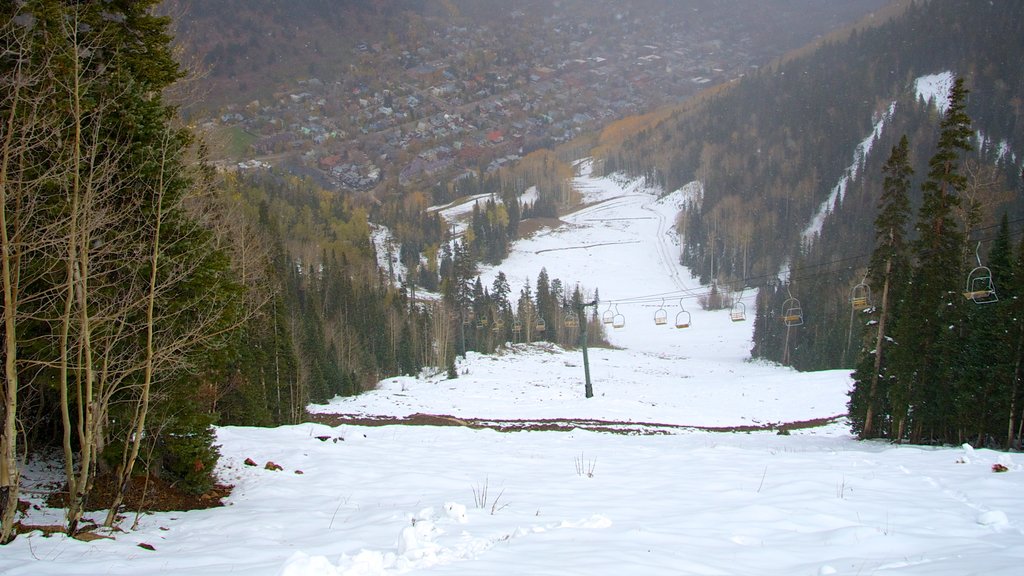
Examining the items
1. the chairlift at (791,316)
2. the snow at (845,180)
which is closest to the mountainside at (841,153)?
the snow at (845,180)

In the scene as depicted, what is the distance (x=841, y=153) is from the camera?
531ft

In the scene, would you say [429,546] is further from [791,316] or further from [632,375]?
[632,375]

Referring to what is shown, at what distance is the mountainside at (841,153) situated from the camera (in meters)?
120

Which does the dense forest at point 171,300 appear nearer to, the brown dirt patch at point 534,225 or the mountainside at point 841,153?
the mountainside at point 841,153

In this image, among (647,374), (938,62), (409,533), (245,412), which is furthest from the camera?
(938,62)

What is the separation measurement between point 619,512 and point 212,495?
730cm

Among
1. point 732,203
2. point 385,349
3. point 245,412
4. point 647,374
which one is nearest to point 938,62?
point 732,203

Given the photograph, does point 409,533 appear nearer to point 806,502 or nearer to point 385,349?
point 806,502

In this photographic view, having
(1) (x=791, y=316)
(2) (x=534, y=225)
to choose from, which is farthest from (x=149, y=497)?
(2) (x=534, y=225)

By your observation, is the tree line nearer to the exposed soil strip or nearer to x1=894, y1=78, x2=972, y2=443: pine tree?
x1=894, y1=78, x2=972, y2=443: pine tree

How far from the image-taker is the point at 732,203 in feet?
523

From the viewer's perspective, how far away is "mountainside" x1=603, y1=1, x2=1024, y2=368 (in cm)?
11981

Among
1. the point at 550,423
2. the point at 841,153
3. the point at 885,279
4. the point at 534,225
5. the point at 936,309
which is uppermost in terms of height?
the point at 841,153

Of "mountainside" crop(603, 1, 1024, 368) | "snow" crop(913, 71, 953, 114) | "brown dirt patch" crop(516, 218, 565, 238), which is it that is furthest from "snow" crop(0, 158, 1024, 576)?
"snow" crop(913, 71, 953, 114)
